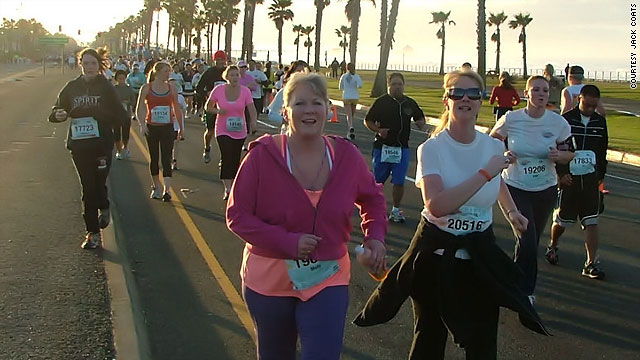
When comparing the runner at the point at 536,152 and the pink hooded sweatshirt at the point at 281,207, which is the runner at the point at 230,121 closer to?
the runner at the point at 536,152

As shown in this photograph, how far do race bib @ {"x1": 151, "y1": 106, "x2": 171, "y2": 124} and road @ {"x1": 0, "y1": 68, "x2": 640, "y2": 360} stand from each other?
1.18m

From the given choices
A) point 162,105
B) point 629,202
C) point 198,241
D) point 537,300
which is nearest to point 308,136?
point 537,300

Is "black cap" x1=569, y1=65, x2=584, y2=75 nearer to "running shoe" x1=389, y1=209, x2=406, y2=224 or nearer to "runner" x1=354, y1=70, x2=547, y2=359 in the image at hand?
"running shoe" x1=389, y1=209, x2=406, y2=224

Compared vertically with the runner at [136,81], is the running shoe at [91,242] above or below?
below

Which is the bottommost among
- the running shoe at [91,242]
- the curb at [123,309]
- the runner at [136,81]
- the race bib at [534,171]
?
the curb at [123,309]

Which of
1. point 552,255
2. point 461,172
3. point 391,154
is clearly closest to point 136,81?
point 391,154

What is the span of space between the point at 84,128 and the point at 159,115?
3.02 metres

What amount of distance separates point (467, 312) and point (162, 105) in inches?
301

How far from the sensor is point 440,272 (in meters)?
4.02

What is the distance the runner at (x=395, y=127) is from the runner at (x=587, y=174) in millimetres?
2273

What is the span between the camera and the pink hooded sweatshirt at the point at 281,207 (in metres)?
3.45

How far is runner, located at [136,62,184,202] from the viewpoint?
35.5 feet

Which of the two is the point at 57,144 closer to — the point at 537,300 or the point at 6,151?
the point at 6,151

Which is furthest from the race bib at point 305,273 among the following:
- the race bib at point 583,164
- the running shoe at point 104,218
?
the running shoe at point 104,218
